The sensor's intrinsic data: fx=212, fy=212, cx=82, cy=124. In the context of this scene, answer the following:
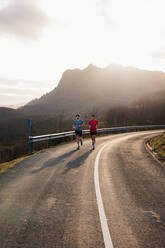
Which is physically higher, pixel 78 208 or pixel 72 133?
pixel 72 133

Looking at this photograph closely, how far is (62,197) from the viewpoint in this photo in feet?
17.0

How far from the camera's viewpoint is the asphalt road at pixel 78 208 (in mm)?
3307

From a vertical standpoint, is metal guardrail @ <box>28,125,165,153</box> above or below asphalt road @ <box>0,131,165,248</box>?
above

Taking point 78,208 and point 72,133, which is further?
point 72,133

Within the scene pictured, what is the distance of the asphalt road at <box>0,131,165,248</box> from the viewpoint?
3307 millimetres

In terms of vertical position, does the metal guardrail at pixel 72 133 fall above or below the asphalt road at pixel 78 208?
above

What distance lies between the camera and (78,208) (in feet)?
14.8

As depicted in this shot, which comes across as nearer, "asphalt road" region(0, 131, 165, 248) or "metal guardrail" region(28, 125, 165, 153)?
"asphalt road" region(0, 131, 165, 248)

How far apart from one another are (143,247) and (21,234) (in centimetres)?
191

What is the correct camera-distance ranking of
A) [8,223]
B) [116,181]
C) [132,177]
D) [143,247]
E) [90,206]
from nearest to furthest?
[143,247] → [8,223] → [90,206] → [116,181] → [132,177]

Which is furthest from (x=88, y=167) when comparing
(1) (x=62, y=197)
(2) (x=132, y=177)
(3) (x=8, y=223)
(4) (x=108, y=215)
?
(3) (x=8, y=223)

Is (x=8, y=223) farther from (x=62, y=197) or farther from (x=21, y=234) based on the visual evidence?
(x=62, y=197)

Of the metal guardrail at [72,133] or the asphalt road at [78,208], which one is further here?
the metal guardrail at [72,133]

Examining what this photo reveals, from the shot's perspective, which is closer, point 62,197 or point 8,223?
point 8,223
